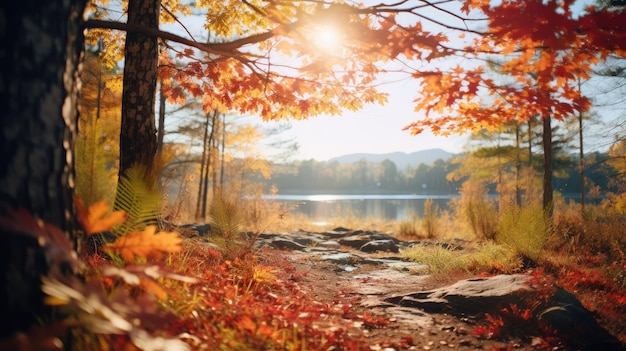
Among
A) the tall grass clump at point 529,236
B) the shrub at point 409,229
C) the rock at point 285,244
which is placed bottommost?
the shrub at point 409,229

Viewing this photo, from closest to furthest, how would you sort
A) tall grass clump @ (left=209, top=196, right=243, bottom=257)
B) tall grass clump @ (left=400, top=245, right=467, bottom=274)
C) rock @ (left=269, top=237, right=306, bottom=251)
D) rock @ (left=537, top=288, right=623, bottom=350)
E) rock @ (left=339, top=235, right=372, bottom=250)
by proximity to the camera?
rock @ (left=537, top=288, right=623, bottom=350) → tall grass clump @ (left=209, top=196, right=243, bottom=257) → tall grass clump @ (left=400, top=245, right=467, bottom=274) → rock @ (left=269, top=237, right=306, bottom=251) → rock @ (left=339, top=235, right=372, bottom=250)

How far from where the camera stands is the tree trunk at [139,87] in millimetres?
3740

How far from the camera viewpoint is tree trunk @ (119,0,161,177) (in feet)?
12.3

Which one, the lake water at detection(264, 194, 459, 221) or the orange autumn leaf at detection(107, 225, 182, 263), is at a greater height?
the orange autumn leaf at detection(107, 225, 182, 263)

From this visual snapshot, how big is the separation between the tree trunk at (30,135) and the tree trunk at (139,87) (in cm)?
216

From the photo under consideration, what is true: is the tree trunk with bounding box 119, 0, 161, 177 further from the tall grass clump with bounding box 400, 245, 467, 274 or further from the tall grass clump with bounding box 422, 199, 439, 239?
the tall grass clump with bounding box 422, 199, 439, 239

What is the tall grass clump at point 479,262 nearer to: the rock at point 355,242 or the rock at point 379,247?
the rock at point 379,247

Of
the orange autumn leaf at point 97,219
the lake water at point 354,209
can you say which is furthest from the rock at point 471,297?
the lake water at point 354,209

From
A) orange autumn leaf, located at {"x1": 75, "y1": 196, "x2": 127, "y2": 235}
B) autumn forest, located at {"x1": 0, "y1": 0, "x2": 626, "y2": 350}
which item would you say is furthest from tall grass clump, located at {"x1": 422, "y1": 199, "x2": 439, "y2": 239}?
orange autumn leaf, located at {"x1": 75, "y1": 196, "x2": 127, "y2": 235}

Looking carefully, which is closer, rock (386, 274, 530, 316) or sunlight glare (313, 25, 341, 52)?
sunlight glare (313, 25, 341, 52)

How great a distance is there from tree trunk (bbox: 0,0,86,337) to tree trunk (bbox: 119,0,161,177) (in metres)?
2.16

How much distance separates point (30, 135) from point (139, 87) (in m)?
2.44

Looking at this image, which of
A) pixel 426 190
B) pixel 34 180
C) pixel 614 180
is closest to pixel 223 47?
pixel 34 180

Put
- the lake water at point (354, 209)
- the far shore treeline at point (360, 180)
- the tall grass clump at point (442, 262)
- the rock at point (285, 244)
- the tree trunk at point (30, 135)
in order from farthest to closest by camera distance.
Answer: the far shore treeline at point (360, 180), the lake water at point (354, 209), the rock at point (285, 244), the tall grass clump at point (442, 262), the tree trunk at point (30, 135)
